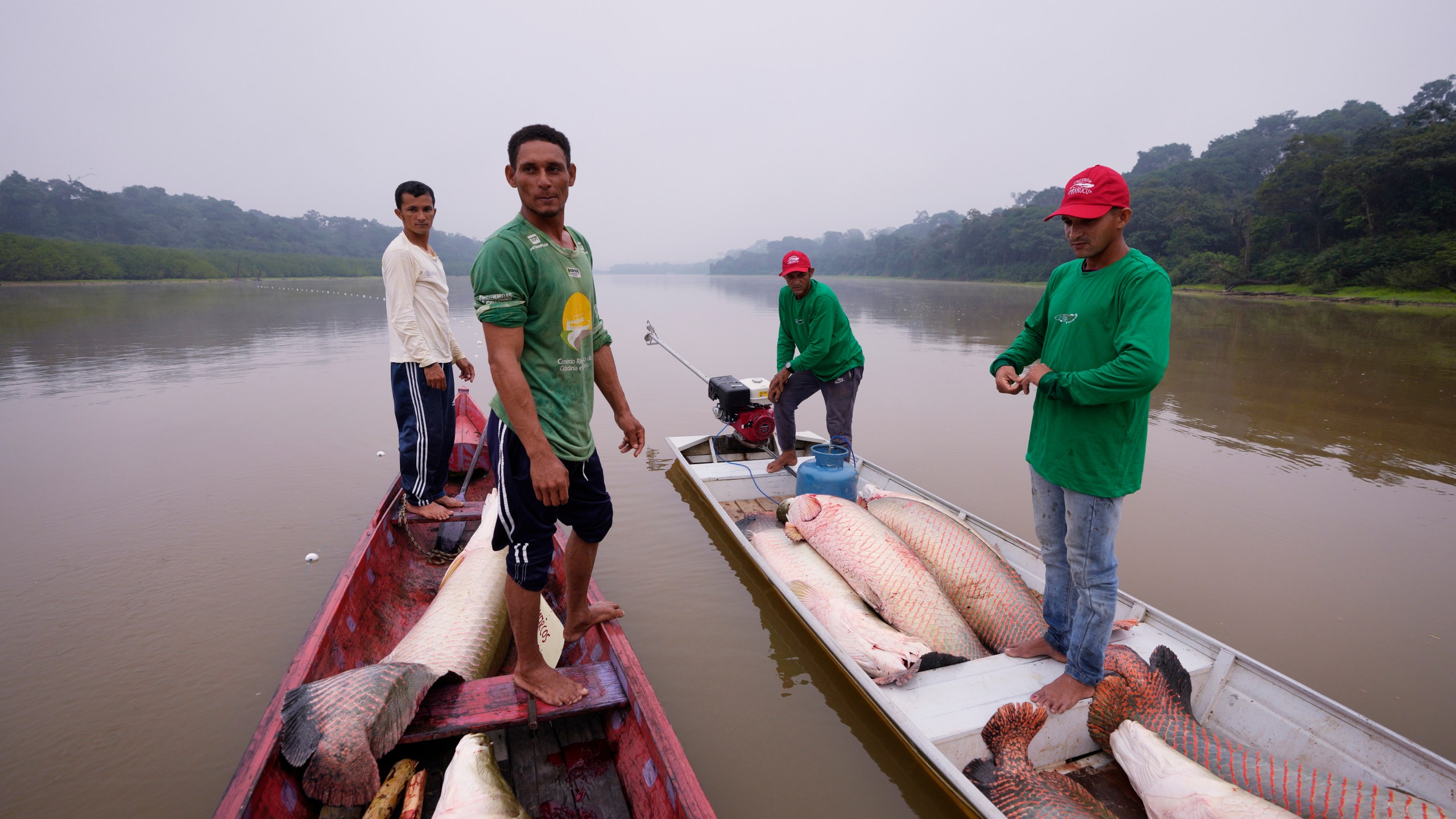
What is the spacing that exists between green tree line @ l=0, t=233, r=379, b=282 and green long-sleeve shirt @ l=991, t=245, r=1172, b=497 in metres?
Answer: 66.2

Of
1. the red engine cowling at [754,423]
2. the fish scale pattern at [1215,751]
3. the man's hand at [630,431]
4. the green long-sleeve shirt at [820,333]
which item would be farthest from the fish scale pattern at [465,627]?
the red engine cowling at [754,423]

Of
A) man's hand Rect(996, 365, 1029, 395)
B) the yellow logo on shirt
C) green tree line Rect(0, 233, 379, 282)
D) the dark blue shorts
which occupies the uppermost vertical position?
green tree line Rect(0, 233, 379, 282)

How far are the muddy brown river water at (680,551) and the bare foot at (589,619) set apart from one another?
1014 millimetres

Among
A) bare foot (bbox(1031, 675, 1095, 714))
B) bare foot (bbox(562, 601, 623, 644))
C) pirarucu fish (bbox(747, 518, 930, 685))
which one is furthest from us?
pirarucu fish (bbox(747, 518, 930, 685))

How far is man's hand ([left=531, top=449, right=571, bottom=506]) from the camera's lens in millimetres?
2271

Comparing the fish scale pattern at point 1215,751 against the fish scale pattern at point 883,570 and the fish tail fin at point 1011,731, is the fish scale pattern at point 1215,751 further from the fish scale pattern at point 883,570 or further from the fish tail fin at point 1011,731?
the fish scale pattern at point 883,570

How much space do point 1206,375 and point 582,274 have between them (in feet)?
50.8

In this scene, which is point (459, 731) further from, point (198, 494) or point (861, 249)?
point (861, 249)

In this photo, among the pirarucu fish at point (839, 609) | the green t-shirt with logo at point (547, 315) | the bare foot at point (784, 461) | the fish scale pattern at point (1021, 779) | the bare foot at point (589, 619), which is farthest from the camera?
the bare foot at point (784, 461)

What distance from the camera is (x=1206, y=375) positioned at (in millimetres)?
13352

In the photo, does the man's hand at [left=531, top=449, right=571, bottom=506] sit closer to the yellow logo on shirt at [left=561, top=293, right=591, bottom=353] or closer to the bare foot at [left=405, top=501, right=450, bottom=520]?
the yellow logo on shirt at [left=561, top=293, right=591, bottom=353]

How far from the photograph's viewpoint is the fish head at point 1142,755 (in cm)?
252

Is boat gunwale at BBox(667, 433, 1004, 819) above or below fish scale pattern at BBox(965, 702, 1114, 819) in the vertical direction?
above

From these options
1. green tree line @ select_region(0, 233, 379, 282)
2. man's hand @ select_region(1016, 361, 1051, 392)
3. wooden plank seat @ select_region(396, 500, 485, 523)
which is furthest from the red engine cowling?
green tree line @ select_region(0, 233, 379, 282)
